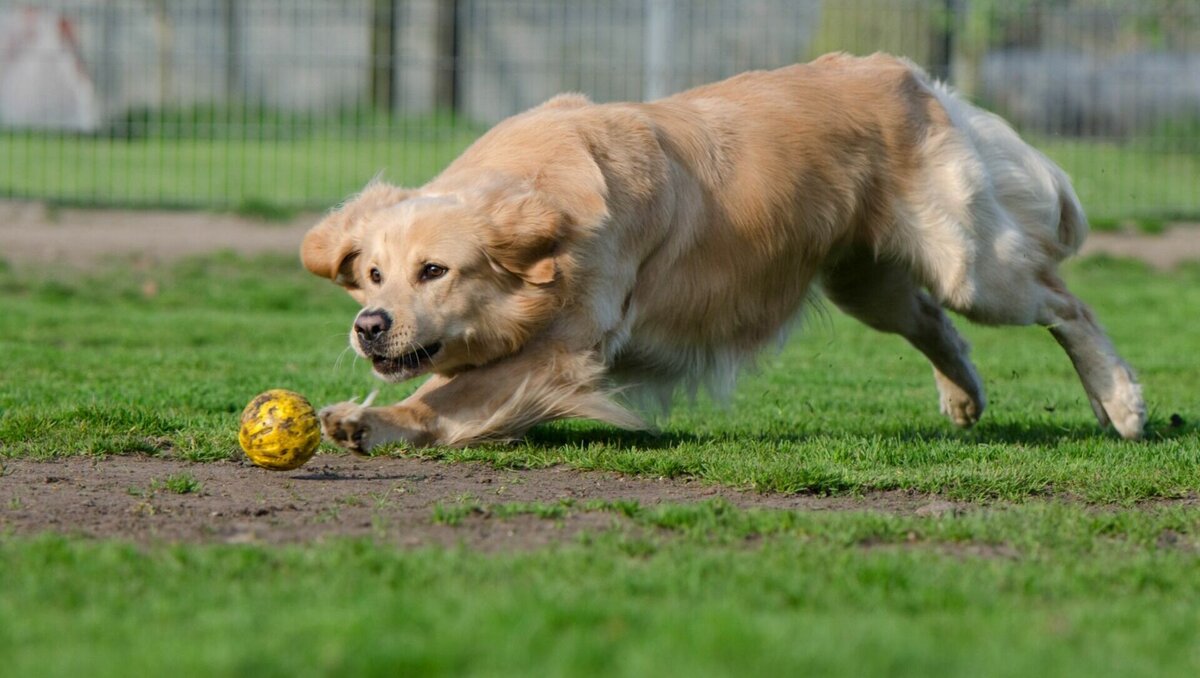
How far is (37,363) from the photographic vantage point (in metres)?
7.95

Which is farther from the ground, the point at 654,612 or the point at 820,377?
the point at 654,612

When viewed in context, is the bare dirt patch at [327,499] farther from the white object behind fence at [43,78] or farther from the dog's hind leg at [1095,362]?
the white object behind fence at [43,78]

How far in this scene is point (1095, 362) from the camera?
21.9 feet

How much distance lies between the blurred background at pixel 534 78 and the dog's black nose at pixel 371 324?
888 centimetres

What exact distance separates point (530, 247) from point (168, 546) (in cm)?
218

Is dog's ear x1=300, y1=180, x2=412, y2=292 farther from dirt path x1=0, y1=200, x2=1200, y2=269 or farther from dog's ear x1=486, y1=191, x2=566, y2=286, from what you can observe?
dirt path x1=0, y1=200, x2=1200, y2=269

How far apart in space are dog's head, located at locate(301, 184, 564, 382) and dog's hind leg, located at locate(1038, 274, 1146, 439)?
92.3 inches

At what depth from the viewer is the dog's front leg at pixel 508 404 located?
232 inches

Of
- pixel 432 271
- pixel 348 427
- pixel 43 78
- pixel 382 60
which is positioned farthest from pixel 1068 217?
pixel 43 78

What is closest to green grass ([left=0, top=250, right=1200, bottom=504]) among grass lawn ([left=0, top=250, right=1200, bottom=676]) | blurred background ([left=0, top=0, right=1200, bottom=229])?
grass lawn ([left=0, top=250, right=1200, bottom=676])

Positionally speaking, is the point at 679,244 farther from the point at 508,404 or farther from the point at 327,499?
the point at 327,499

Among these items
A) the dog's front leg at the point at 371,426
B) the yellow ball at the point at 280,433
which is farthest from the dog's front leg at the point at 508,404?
the yellow ball at the point at 280,433

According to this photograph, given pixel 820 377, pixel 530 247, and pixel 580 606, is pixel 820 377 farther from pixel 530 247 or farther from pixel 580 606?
pixel 580 606

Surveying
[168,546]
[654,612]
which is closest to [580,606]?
[654,612]
